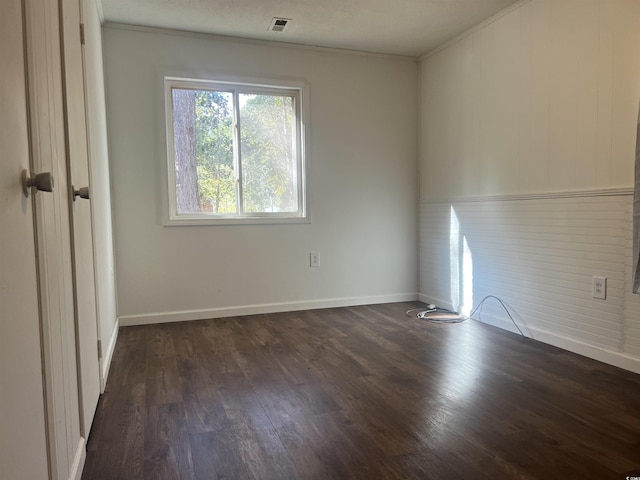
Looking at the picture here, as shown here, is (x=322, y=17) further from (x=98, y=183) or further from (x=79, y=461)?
(x=79, y=461)

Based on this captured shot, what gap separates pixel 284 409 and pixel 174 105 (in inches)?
102

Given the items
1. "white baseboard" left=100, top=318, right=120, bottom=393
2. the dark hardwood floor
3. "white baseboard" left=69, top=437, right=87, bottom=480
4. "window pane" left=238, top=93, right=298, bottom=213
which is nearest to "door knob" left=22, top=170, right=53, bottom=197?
"white baseboard" left=69, top=437, right=87, bottom=480

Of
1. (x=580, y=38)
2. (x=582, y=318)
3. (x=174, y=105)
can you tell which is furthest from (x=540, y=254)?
(x=174, y=105)

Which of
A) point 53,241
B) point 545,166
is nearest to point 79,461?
point 53,241

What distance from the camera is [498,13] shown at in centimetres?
305

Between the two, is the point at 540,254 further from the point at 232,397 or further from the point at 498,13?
the point at 232,397

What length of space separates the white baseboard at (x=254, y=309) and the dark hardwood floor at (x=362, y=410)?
0.41 metres

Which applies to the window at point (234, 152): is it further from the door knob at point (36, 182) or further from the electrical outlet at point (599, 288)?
the door knob at point (36, 182)

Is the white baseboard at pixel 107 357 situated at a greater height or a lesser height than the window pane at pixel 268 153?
lesser

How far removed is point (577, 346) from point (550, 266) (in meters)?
0.50

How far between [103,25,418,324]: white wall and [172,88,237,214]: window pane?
0.16 metres

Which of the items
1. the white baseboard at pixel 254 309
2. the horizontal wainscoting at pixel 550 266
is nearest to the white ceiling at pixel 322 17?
the horizontal wainscoting at pixel 550 266

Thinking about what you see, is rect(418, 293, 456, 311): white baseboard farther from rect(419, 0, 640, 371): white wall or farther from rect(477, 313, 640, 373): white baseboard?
rect(477, 313, 640, 373): white baseboard

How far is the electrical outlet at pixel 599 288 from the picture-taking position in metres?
2.40
